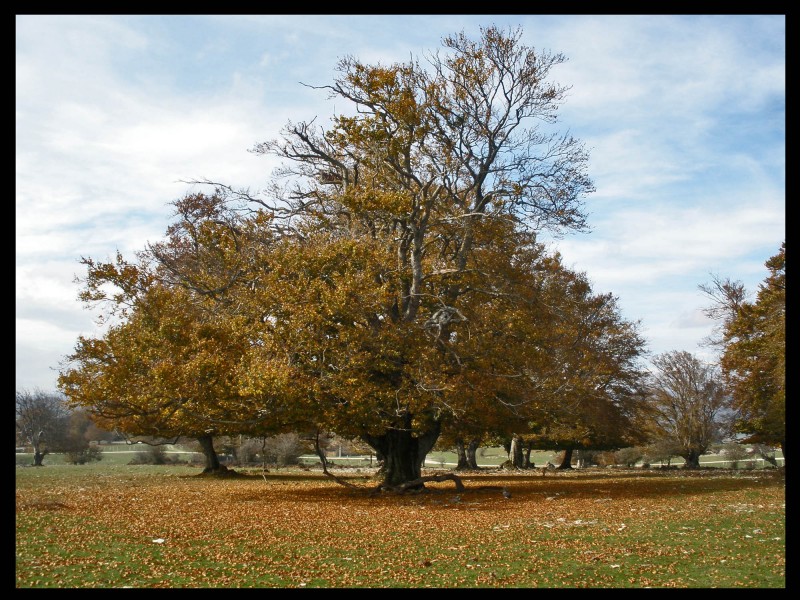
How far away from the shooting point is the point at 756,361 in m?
36.1

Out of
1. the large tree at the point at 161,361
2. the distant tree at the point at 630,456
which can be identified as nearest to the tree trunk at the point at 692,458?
the distant tree at the point at 630,456

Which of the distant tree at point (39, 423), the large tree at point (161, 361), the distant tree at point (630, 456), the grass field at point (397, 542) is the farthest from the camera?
the distant tree at point (630, 456)

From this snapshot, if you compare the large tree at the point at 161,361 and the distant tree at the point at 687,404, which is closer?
the large tree at the point at 161,361

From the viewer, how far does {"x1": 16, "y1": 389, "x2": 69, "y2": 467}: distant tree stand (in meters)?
46.4

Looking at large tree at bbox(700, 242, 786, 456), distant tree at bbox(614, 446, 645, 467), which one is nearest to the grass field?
large tree at bbox(700, 242, 786, 456)

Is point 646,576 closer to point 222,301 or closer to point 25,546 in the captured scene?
point 25,546

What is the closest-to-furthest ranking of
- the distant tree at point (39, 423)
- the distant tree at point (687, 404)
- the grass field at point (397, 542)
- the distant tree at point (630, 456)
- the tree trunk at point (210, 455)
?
the grass field at point (397, 542) < the tree trunk at point (210, 455) < the distant tree at point (39, 423) < the distant tree at point (687, 404) < the distant tree at point (630, 456)

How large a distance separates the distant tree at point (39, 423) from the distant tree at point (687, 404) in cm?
4526

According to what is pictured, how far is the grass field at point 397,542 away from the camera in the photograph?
945 cm

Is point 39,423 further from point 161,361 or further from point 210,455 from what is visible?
point 161,361

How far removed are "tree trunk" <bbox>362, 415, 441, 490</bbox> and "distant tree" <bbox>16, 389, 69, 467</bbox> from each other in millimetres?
29327

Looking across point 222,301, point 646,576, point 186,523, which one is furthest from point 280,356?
point 646,576

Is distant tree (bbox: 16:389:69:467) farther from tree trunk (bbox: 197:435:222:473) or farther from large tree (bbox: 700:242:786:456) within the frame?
large tree (bbox: 700:242:786:456)

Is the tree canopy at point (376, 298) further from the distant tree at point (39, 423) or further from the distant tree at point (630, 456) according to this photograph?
the distant tree at point (630, 456)
